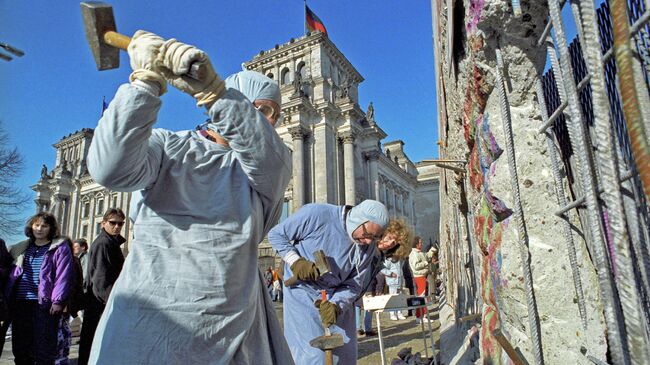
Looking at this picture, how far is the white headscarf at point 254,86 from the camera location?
1.73 m

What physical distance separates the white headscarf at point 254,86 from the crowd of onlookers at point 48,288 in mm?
3369

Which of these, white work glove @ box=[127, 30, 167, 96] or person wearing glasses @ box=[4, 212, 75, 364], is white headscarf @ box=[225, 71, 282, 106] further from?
person wearing glasses @ box=[4, 212, 75, 364]

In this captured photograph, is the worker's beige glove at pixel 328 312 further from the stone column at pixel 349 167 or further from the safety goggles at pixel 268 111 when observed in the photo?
the stone column at pixel 349 167

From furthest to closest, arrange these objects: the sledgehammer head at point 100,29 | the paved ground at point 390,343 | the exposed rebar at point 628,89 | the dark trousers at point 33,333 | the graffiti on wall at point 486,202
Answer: the paved ground at point 390,343, the dark trousers at point 33,333, the graffiti on wall at point 486,202, the sledgehammer head at point 100,29, the exposed rebar at point 628,89

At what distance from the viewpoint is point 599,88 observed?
3.04ft

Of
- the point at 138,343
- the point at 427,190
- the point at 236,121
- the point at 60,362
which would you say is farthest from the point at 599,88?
the point at 427,190

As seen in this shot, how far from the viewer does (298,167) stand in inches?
1044

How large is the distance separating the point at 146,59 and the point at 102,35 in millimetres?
367

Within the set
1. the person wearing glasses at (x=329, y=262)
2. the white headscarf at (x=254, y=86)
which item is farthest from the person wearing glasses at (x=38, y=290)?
the white headscarf at (x=254, y=86)

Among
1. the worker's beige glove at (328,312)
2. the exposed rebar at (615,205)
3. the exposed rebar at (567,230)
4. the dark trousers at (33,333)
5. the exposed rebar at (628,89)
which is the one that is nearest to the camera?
the exposed rebar at (628,89)

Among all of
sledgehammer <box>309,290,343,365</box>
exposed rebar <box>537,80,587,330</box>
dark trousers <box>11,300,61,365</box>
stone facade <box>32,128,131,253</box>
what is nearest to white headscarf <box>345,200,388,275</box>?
sledgehammer <box>309,290,343,365</box>

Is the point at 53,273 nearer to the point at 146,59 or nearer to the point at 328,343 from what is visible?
the point at 328,343

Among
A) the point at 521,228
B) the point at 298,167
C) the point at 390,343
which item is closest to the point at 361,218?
the point at 521,228

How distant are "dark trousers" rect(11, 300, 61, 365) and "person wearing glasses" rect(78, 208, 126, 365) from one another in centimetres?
35
